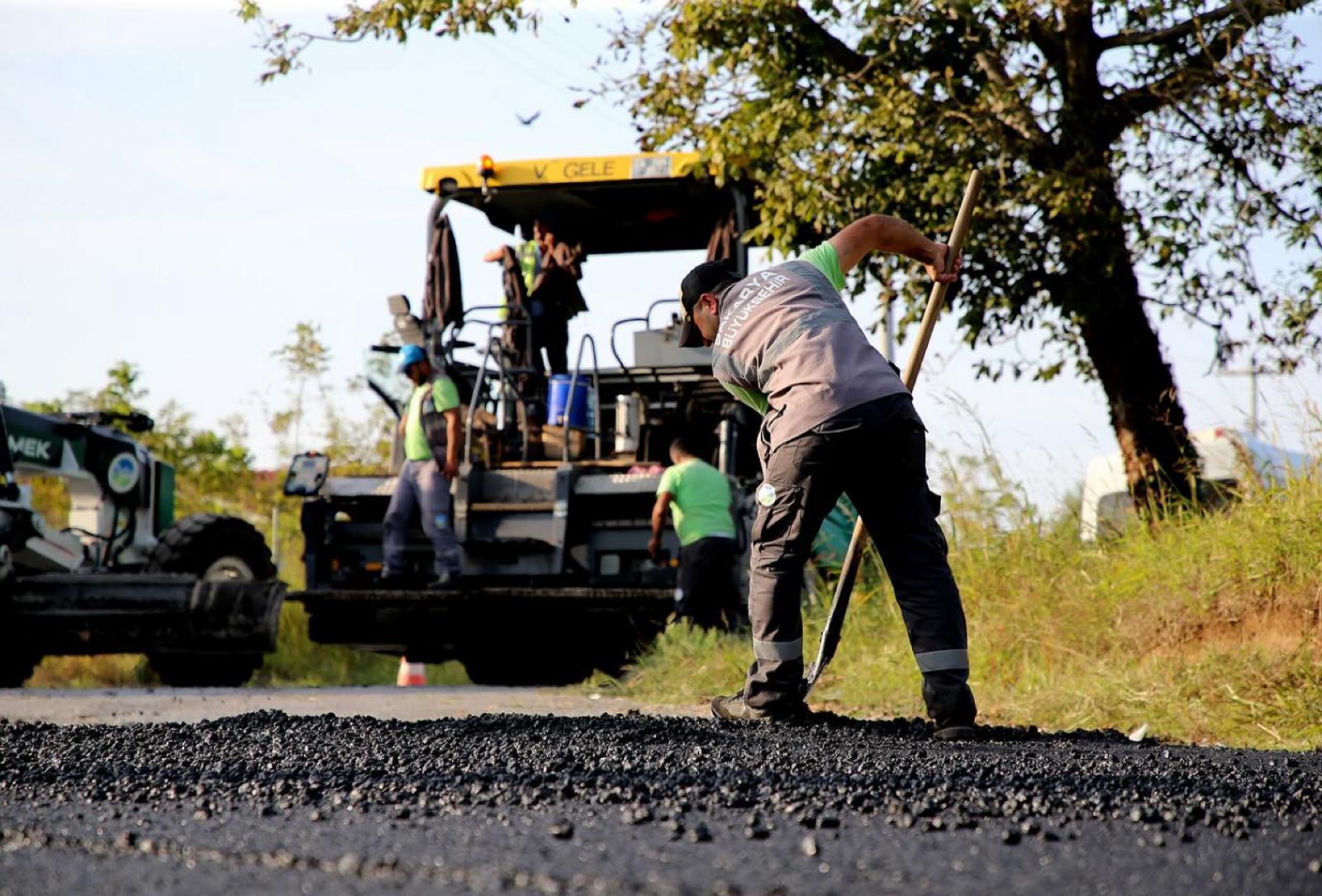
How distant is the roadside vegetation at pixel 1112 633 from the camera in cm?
567

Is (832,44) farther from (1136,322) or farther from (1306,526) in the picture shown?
(1306,526)

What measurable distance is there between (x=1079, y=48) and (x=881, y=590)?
336 centimetres

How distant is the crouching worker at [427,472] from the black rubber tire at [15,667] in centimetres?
223

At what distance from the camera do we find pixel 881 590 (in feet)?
28.1

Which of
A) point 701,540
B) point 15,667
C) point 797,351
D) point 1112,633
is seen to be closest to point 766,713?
point 797,351

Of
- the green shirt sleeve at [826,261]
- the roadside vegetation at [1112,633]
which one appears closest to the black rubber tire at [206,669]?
the roadside vegetation at [1112,633]

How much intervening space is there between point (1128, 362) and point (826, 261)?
194 inches

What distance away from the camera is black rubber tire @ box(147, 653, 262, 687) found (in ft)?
32.9

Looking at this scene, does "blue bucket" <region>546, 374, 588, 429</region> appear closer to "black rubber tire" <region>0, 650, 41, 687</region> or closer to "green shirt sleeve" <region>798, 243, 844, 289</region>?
"black rubber tire" <region>0, 650, 41, 687</region>

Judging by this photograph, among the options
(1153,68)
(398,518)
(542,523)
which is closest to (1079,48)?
(1153,68)

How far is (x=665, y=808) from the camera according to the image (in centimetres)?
324

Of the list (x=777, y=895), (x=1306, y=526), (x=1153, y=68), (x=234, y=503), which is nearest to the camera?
(x=777, y=895)

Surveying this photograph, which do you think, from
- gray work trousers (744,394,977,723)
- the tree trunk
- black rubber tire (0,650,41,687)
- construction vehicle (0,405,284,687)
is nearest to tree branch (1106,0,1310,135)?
the tree trunk

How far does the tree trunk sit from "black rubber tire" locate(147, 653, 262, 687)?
5.60m
